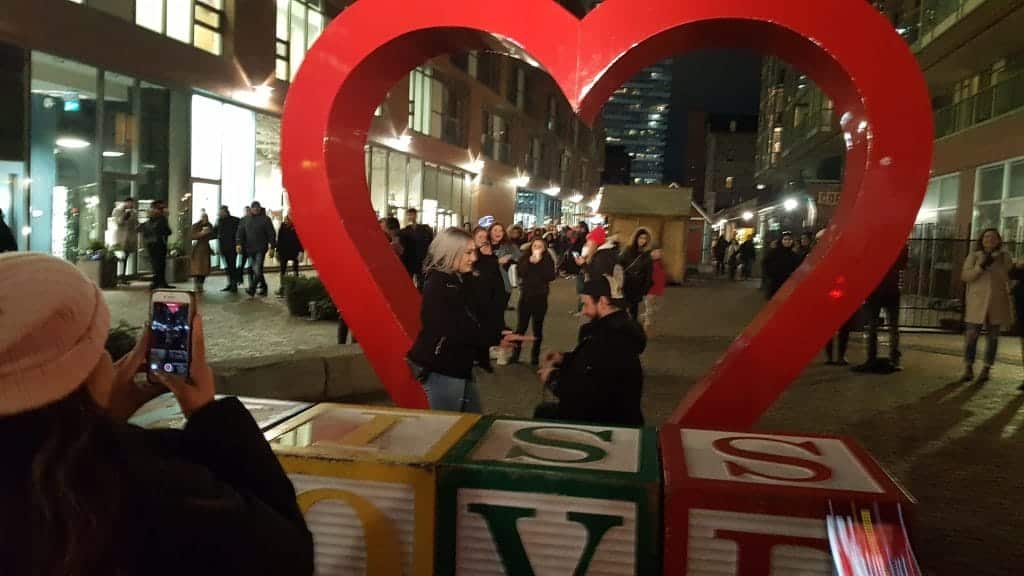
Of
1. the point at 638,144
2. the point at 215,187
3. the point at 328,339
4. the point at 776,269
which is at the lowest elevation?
the point at 328,339

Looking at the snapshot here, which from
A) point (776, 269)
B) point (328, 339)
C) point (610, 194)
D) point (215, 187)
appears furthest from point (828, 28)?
point (610, 194)

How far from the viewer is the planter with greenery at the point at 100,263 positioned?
1515 cm

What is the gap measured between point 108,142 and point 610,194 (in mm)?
13350

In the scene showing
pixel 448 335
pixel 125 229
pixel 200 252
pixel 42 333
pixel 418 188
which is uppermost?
pixel 418 188

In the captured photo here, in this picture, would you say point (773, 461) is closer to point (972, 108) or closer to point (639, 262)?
point (639, 262)

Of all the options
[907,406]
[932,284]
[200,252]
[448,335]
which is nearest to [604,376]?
[448,335]

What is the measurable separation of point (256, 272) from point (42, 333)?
15068mm

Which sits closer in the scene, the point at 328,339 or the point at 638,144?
the point at 328,339

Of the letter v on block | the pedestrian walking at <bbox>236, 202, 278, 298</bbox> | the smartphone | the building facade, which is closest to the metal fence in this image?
the building facade

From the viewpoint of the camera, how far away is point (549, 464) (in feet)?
8.98

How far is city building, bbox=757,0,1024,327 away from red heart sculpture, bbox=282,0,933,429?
10915 millimetres

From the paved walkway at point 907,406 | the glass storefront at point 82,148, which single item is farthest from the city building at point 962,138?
the glass storefront at point 82,148

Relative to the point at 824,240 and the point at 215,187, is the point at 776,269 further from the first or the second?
the point at 215,187

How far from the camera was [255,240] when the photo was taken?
51.5ft
